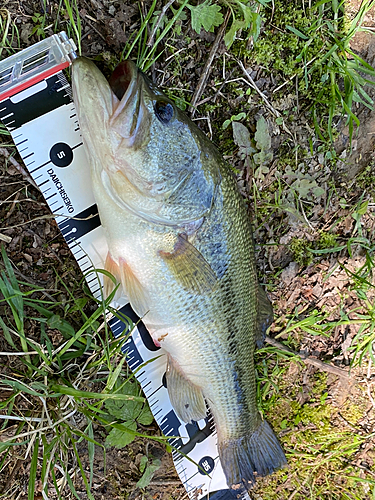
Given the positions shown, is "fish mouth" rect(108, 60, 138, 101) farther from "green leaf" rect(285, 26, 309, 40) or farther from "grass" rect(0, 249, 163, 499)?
"green leaf" rect(285, 26, 309, 40)

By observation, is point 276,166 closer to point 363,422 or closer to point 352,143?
point 352,143

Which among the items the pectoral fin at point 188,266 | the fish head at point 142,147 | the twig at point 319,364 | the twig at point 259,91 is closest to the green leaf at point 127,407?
the pectoral fin at point 188,266

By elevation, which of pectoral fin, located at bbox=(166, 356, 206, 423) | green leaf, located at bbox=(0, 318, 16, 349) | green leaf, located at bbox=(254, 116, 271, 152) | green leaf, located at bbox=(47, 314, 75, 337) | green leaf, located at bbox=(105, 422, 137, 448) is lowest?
green leaf, located at bbox=(105, 422, 137, 448)

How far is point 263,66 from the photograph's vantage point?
2.56 meters

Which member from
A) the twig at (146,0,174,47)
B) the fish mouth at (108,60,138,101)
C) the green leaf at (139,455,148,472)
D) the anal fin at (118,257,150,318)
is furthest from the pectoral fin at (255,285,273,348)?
the twig at (146,0,174,47)

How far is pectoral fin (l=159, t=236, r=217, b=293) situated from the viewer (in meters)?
1.95

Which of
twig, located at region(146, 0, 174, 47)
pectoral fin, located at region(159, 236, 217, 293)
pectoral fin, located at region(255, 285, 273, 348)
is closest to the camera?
pectoral fin, located at region(159, 236, 217, 293)

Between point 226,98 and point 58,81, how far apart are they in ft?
3.76

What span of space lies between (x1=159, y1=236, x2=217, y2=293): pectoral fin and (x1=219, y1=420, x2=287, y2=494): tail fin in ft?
4.05

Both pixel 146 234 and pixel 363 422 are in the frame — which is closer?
pixel 146 234

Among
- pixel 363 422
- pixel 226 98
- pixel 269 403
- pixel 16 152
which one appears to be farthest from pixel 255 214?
pixel 363 422

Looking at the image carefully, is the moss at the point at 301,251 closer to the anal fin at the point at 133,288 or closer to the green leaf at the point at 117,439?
the anal fin at the point at 133,288

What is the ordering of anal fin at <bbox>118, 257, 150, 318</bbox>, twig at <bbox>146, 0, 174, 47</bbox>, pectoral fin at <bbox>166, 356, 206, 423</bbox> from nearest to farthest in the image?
anal fin at <bbox>118, 257, 150, 318</bbox> → twig at <bbox>146, 0, 174, 47</bbox> → pectoral fin at <bbox>166, 356, 206, 423</bbox>

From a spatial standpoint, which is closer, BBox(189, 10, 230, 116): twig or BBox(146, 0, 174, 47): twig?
BBox(146, 0, 174, 47): twig
